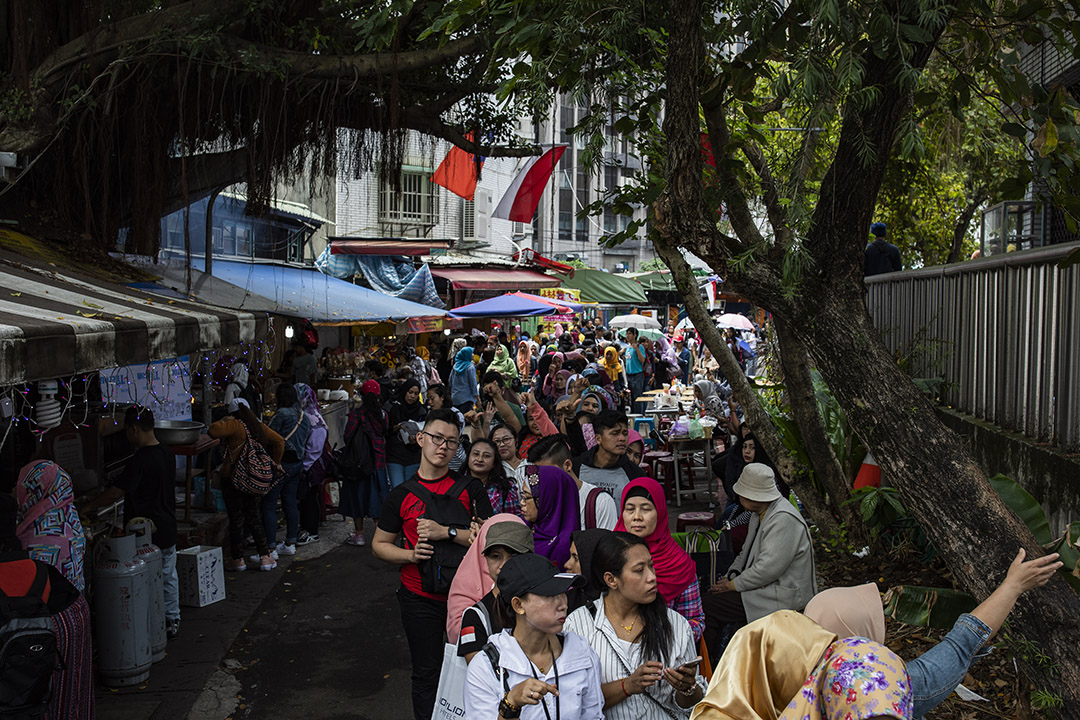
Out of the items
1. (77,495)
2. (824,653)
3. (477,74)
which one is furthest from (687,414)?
(824,653)

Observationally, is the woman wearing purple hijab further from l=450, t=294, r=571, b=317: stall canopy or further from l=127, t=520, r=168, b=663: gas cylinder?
l=450, t=294, r=571, b=317: stall canopy

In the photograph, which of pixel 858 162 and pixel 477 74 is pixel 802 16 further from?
pixel 477 74

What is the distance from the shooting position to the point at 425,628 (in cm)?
525

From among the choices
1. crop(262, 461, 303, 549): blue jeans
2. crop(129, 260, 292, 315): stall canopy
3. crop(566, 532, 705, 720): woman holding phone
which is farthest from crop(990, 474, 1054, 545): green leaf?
crop(129, 260, 292, 315): stall canopy

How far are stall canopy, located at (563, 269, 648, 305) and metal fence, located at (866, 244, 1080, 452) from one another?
811 inches

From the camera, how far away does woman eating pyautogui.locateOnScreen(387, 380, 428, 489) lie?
10047 mm

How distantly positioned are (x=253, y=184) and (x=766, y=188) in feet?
16.1

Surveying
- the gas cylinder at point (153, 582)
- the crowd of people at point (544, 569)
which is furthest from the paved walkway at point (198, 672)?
the crowd of people at point (544, 569)

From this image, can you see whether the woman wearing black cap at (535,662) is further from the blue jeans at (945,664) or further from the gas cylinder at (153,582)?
the gas cylinder at (153,582)

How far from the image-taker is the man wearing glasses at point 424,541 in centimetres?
516

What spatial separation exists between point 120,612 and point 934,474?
5428 millimetres

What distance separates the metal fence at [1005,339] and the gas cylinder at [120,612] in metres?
6.25

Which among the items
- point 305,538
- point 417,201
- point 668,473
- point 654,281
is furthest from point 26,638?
point 654,281

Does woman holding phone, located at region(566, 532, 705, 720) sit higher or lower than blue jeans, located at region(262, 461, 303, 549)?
higher
